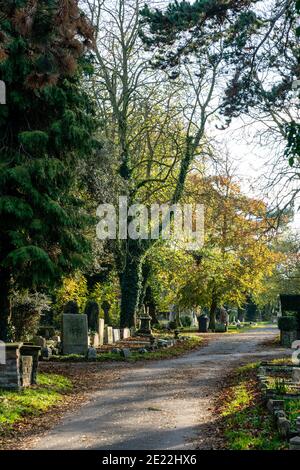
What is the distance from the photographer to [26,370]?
40.0 ft

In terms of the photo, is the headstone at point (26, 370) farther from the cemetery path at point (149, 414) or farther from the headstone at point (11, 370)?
the cemetery path at point (149, 414)

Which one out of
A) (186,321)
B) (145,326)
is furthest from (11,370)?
(186,321)

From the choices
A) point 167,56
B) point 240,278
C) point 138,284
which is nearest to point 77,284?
point 138,284

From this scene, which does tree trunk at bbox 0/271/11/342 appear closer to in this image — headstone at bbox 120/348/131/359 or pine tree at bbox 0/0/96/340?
pine tree at bbox 0/0/96/340

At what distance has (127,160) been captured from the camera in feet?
86.6

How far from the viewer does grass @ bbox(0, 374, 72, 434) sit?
9.74 meters

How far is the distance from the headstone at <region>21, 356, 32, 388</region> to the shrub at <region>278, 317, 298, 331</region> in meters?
13.8

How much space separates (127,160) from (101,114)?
2188 millimetres

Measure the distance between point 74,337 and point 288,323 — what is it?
887 cm

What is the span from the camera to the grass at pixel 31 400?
9742mm

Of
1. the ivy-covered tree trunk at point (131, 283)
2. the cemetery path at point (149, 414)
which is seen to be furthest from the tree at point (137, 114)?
the cemetery path at point (149, 414)

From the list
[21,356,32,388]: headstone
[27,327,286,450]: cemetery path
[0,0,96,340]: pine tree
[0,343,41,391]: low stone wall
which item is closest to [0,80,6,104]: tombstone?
[0,0,96,340]: pine tree

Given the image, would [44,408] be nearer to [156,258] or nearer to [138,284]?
[138,284]

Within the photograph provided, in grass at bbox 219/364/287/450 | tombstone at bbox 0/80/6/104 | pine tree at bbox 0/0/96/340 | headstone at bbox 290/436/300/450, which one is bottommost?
grass at bbox 219/364/287/450
